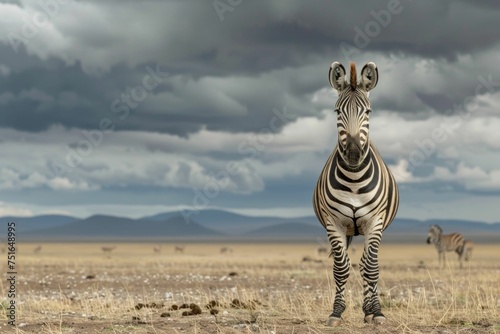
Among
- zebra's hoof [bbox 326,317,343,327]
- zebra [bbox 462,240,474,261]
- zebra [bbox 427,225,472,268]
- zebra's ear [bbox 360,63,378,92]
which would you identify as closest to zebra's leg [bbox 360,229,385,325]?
zebra's hoof [bbox 326,317,343,327]

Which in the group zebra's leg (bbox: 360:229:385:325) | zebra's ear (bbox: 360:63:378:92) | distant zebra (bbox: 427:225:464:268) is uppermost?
zebra's ear (bbox: 360:63:378:92)

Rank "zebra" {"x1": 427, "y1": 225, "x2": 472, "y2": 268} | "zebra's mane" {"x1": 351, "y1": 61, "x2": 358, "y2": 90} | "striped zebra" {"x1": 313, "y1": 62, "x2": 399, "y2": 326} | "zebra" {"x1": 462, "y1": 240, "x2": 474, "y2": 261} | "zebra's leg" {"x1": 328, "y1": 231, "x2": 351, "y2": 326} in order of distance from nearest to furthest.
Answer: "striped zebra" {"x1": 313, "y1": 62, "x2": 399, "y2": 326}
"zebra's mane" {"x1": 351, "y1": 61, "x2": 358, "y2": 90}
"zebra's leg" {"x1": 328, "y1": 231, "x2": 351, "y2": 326}
"zebra" {"x1": 427, "y1": 225, "x2": 472, "y2": 268}
"zebra" {"x1": 462, "y1": 240, "x2": 474, "y2": 261}

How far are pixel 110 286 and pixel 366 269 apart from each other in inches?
588

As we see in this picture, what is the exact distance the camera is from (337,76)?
38.1 ft

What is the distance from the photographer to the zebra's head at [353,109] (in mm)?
10750

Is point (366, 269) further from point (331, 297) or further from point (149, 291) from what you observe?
point (149, 291)

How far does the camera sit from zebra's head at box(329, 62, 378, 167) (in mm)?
10750

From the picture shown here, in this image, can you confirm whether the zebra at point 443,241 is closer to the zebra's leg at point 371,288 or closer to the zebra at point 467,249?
the zebra at point 467,249

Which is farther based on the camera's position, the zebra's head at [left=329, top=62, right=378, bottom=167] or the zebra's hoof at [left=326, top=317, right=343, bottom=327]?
the zebra's hoof at [left=326, top=317, right=343, bottom=327]

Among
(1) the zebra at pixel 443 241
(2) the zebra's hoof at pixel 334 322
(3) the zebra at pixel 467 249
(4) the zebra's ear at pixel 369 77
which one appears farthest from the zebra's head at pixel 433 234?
(4) the zebra's ear at pixel 369 77

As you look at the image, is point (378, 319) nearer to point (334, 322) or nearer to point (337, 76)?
point (334, 322)

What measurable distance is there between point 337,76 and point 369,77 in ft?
1.64

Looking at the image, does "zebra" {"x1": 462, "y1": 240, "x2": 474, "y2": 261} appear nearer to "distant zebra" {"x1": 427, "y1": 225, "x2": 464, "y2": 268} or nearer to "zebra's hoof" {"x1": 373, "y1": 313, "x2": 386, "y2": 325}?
"distant zebra" {"x1": 427, "y1": 225, "x2": 464, "y2": 268}

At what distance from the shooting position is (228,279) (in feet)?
93.1
